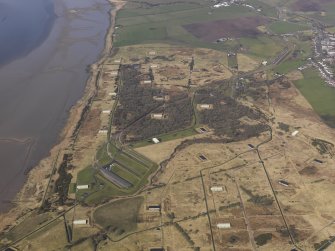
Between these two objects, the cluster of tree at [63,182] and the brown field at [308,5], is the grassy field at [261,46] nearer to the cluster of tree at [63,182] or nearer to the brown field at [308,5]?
the brown field at [308,5]

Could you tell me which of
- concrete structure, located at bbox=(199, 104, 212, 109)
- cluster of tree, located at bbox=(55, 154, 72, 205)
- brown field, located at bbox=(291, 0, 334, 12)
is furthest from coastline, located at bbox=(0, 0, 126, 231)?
brown field, located at bbox=(291, 0, 334, 12)

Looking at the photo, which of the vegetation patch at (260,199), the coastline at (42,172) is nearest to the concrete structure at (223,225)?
the vegetation patch at (260,199)

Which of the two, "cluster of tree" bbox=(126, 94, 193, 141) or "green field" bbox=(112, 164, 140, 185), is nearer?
"green field" bbox=(112, 164, 140, 185)

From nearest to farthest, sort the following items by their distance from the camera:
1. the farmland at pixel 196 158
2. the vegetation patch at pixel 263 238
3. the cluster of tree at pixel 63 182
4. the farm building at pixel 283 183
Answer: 1. the vegetation patch at pixel 263 238
2. the farmland at pixel 196 158
3. the cluster of tree at pixel 63 182
4. the farm building at pixel 283 183

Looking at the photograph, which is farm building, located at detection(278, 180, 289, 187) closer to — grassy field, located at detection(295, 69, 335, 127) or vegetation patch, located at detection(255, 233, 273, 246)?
vegetation patch, located at detection(255, 233, 273, 246)

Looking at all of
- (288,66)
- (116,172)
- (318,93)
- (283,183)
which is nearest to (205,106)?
(318,93)

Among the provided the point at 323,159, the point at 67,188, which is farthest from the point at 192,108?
the point at 67,188
